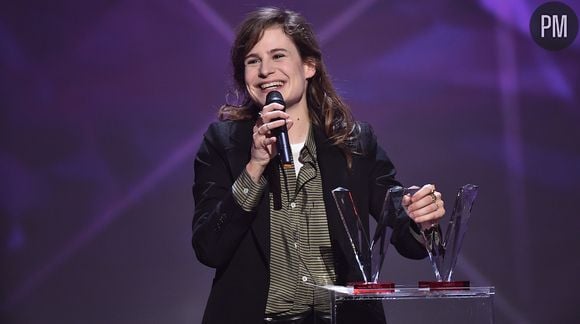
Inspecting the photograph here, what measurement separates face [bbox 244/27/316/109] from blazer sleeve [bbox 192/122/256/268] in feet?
0.45

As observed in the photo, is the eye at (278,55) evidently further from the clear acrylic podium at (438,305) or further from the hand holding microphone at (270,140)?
the clear acrylic podium at (438,305)

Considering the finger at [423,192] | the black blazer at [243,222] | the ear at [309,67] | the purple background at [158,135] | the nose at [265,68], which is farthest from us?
the purple background at [158,135]

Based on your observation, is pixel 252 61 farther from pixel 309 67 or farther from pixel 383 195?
pixel 383 195

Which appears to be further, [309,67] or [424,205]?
[309,67]

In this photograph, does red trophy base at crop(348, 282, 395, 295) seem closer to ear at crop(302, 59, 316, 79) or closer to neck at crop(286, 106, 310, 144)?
neck at crop(286, 106, 310, 144)

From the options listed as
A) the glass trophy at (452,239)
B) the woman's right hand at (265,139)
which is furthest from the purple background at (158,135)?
the glass trophy at (452,239)

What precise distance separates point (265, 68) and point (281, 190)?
0.29 metres

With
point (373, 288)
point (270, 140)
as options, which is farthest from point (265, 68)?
Answer: point (373, 288)

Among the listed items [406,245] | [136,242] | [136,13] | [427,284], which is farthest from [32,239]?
[427,284]

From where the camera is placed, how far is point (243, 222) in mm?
1698

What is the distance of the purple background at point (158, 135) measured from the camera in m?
3.25

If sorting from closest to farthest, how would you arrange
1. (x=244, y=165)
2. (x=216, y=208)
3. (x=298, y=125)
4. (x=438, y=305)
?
(x=438, y=305)
(x=216, y=208)
(x=244, y=165)
(x=298, y=125)

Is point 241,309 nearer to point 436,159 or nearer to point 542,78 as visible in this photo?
point 436,159

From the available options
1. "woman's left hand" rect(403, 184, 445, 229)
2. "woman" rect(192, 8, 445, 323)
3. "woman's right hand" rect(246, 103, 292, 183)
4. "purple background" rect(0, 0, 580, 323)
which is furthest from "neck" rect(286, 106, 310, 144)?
"purple background" rect(0, 0, 580, 323)
